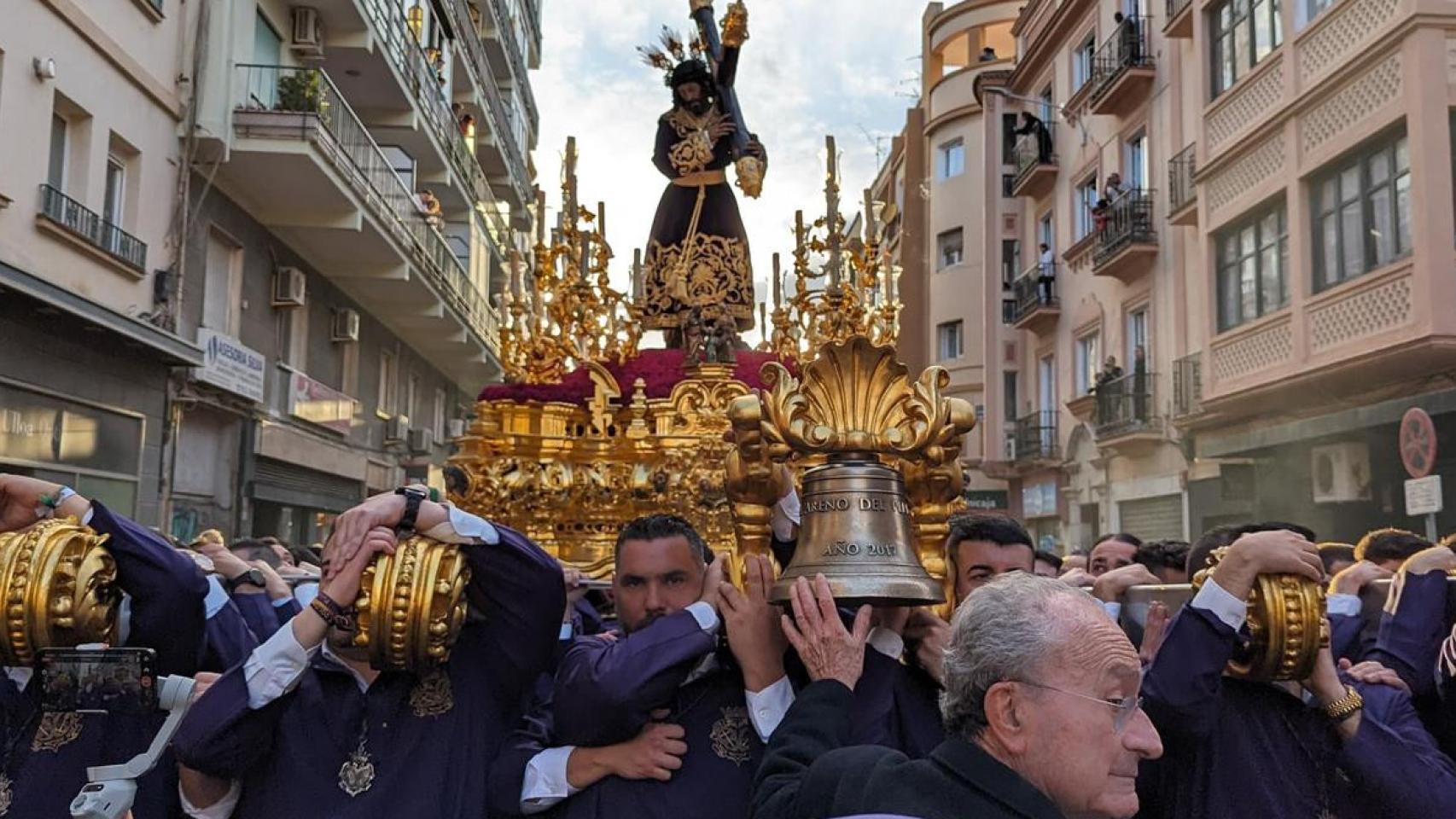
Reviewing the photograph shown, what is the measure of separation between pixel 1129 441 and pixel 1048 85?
Answer: 9969mm

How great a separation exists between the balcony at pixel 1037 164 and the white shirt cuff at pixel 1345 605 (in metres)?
23.1

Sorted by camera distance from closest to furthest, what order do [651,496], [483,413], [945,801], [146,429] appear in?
[945,801]
[651,496]
[483,413]
[146,429]

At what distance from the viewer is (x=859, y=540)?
2.52 metres

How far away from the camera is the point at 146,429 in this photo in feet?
39.8

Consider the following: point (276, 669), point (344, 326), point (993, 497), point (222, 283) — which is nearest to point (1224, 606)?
point (276, 669)

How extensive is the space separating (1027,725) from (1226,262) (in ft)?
54.3

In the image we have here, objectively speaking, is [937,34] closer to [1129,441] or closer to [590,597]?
[1129,441]

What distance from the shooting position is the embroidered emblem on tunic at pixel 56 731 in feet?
9.17

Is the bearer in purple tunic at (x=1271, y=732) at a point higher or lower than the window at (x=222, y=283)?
lower

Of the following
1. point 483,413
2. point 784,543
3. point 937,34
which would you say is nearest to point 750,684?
point 784,543

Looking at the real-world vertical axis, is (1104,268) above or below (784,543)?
above

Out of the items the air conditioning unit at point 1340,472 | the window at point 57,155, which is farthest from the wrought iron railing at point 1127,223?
the window at point 57,155

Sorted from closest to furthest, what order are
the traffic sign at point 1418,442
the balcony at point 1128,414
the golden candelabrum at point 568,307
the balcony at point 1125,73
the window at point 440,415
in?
the golden candelabrum at point 568,307, the traffic sign at point 1418,442, the balcony at point 1128,414, the balcony at point 1125,73, the window at point 440,415

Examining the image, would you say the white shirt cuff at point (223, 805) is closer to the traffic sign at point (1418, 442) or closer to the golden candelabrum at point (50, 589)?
the golden candelabrum at point (50, 589)
